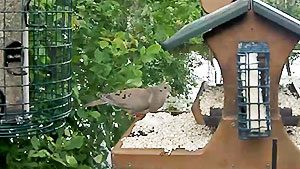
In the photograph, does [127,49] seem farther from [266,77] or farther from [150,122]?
[266,77]

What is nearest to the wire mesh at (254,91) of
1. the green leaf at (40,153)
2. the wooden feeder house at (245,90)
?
the wooden feeder house at (245,90)

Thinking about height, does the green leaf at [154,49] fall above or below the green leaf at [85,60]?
above

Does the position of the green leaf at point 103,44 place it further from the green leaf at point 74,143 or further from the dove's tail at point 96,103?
the green leaf at point 74,143

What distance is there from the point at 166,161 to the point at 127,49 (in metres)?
0.98

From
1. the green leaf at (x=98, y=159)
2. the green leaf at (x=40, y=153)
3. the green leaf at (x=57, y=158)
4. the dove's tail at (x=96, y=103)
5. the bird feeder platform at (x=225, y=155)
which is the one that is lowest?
the green leaf at (x=98, y=159)

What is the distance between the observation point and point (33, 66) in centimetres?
213

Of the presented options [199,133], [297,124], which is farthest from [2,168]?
[297,124]

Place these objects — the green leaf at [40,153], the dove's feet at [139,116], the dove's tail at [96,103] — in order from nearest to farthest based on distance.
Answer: the green leaf at [40,153], the dove's feet at [139,116], the dove's tail at [96,103]

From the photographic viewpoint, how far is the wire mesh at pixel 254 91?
1.68 meters

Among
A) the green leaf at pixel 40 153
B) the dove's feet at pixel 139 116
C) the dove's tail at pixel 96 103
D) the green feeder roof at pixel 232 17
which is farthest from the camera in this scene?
the dove's tail at pixel 96 103

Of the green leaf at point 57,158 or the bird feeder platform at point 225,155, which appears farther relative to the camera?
the green leaf at point 57,158

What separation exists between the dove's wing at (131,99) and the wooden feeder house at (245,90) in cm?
67

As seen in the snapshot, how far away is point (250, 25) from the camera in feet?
5.62

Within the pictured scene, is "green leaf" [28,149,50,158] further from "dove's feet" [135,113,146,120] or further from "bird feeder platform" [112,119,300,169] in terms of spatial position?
"bird feeder platform" [112,119,300,169]
